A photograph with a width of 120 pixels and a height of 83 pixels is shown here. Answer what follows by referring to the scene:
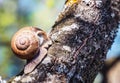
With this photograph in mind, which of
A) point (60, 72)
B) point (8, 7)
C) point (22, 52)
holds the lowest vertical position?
point (60, 72)

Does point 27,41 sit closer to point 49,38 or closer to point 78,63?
point 49,38

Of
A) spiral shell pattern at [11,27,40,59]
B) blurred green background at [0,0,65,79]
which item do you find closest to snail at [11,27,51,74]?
spiral shell pattern at [11,27,40,59]

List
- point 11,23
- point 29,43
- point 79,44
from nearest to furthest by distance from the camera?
1. point 79,44
2. point 29,43
3. point 11,23

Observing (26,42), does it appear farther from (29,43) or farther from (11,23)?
(11,23)

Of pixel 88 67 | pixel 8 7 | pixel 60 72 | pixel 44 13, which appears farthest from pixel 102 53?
pixel 44 13

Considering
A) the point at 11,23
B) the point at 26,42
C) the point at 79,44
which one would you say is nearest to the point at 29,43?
the point at 26,42

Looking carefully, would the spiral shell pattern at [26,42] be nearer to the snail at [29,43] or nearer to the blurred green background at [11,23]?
the snail at [29,43]
